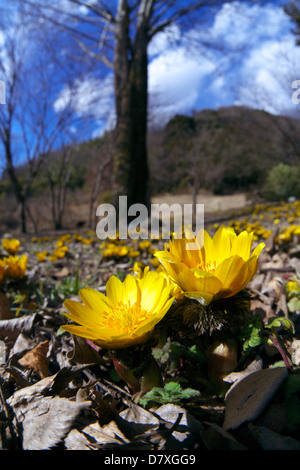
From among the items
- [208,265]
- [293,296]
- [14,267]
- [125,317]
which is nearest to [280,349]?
[208,265]

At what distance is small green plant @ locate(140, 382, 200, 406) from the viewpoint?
662 mm

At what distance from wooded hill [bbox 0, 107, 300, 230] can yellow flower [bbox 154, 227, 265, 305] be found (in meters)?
14.0

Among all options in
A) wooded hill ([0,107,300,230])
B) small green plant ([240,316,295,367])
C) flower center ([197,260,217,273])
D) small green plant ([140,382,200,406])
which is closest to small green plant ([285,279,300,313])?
small green plant ([240,316,295,367])

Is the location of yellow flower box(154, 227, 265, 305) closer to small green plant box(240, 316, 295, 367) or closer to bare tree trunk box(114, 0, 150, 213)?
small green plant box(240, 316, 295, 367)

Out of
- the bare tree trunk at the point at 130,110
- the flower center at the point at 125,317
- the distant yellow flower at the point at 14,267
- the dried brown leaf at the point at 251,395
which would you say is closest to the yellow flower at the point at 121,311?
the flower center at the point at 125,317

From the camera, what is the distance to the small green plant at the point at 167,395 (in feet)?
2.17

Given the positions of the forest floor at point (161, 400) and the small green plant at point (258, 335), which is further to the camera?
the small green plant at point (258, 335)

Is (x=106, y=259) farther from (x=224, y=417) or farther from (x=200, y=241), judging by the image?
(x=224, y=417)

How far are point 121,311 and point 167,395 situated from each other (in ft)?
0.72

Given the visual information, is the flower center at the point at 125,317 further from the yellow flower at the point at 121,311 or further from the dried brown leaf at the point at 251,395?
the dried brown leaf at the point at 251,395

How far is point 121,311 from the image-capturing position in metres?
0.76

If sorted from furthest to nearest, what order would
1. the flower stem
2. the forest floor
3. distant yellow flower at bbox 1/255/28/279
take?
distant yellow flower at bbox 1/255/28/279
the flower stem
the forest floor

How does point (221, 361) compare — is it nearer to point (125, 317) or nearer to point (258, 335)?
point (258, 335)

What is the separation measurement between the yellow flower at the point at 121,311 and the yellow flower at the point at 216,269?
56 mm
